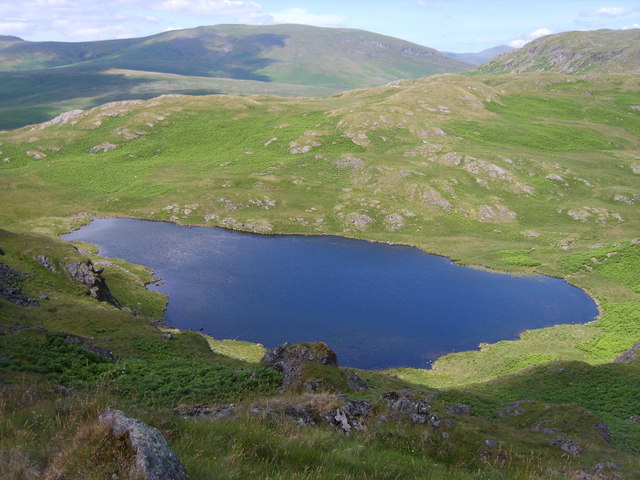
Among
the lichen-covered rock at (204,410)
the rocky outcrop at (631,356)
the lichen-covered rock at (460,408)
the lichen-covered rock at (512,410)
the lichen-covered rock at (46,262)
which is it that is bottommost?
the rocky outcrop at (631,356)

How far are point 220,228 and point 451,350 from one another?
2843 inches

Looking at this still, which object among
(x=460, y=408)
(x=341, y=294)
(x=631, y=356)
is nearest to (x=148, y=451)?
(x=460, y=408)

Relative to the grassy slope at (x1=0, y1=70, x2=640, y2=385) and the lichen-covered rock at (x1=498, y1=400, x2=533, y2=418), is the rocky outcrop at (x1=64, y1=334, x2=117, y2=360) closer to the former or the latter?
the lichen-covered rock at (x1=498, y1=400, x2=533, y2=418)

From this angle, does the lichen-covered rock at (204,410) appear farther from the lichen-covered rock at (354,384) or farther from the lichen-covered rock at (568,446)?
the lichen-covered rock at (568,446)

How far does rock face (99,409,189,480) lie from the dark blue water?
53.1m

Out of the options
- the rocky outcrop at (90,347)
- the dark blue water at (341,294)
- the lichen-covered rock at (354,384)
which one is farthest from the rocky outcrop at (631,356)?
the rocky outcrop at (90,347)

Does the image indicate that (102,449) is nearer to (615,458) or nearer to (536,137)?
(615,458)

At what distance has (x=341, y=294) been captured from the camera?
79938mm

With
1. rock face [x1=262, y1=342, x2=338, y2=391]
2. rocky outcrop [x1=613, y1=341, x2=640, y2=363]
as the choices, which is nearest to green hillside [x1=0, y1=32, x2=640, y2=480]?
rock face [x1=262, y1=342, x2=338, y2=391]

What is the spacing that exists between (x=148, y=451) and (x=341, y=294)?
73407 mm

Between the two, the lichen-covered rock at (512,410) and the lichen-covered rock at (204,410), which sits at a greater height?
the lichen-covered rock at (204,410)

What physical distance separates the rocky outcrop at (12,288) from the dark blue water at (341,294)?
22.4 m

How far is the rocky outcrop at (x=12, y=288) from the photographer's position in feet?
149

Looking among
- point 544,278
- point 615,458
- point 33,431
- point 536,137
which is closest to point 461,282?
point 544,278
